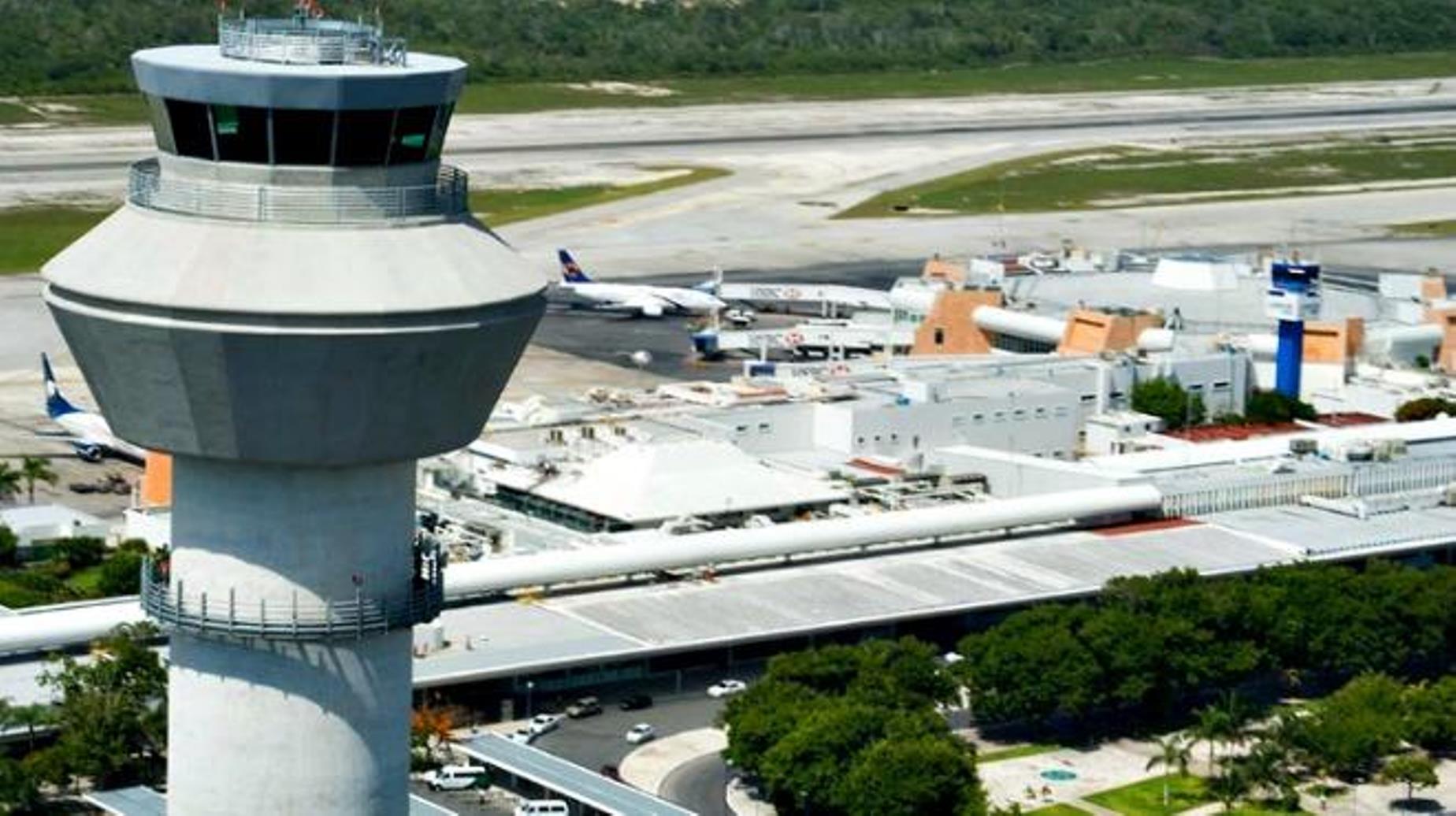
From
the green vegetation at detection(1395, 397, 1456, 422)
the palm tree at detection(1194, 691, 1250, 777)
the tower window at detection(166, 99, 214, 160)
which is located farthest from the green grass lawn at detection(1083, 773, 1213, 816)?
the tower window at detection(166, 99, 214, 160)

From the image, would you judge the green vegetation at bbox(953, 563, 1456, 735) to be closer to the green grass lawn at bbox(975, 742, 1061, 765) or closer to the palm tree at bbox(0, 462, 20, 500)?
the green grass lawn at bbox(975, 742, 1061, 765)

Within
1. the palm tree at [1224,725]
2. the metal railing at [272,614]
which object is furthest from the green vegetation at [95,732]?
the metal railing at [272,614]

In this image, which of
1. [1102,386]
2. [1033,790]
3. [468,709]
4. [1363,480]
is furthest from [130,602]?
[1102,386]

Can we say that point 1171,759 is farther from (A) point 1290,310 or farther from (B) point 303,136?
(A) point 1290,310

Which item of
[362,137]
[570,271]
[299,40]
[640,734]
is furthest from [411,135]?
[570,271]

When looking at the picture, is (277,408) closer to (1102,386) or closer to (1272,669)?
(1272,669)
